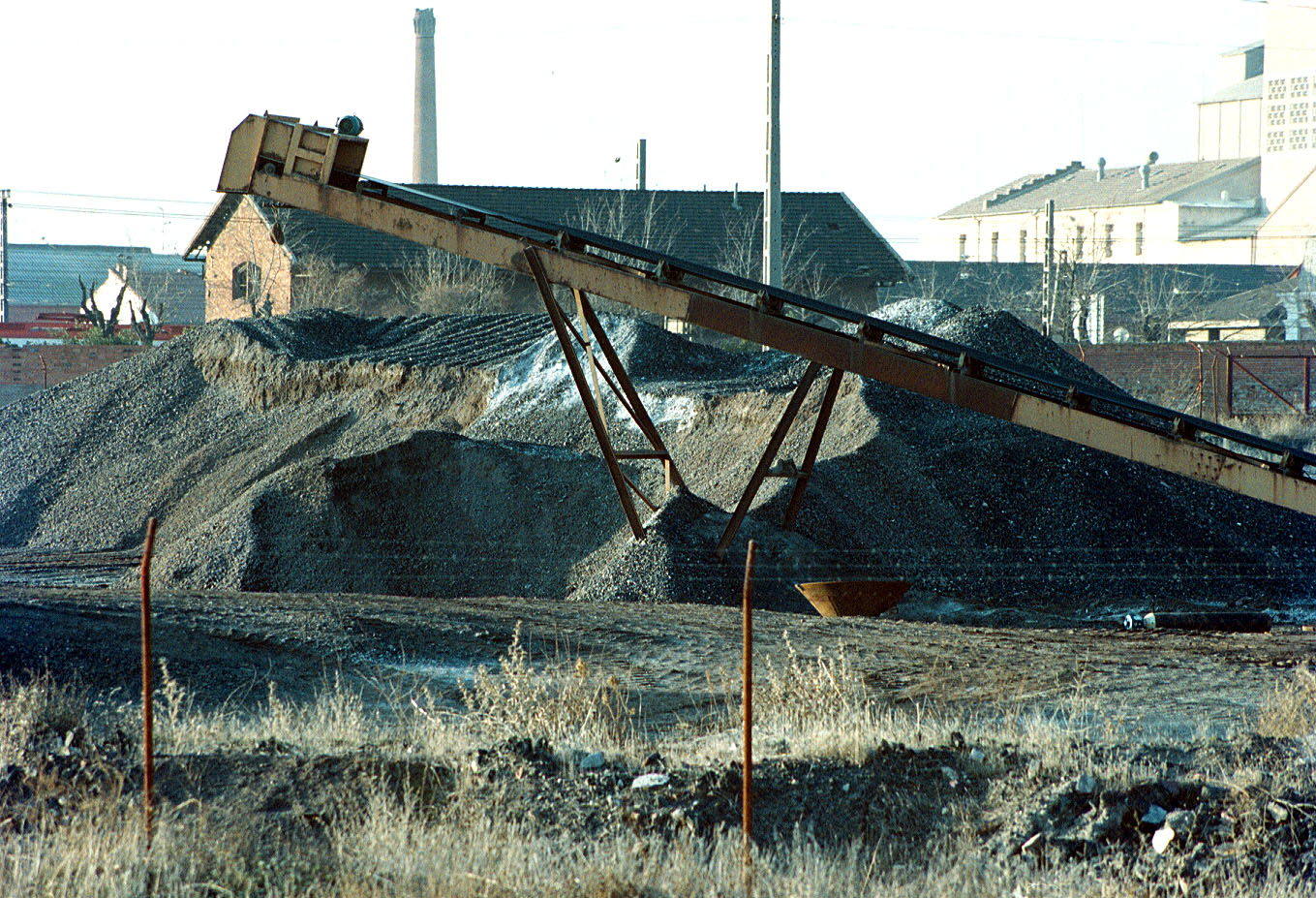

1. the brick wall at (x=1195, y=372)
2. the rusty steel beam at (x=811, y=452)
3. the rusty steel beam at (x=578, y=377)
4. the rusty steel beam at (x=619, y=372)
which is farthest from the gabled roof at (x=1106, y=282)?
the rusty steel beam at (x=578, y=377)

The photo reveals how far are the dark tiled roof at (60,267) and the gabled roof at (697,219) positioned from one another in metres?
33.1

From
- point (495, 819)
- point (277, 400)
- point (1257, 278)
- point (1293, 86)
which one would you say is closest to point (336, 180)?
point (495, 819)

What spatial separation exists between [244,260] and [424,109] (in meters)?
25.3

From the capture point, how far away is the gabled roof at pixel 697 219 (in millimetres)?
38219

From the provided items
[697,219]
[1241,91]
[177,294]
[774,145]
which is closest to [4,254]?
[177,294]

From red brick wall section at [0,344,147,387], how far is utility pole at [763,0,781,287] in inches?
771

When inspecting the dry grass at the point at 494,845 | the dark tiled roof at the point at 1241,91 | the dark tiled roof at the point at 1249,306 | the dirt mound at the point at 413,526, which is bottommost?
the dry grass at the point at 494,845

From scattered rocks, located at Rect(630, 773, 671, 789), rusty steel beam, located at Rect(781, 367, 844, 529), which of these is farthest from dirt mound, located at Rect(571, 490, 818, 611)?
scattered rocks, located at Rect(630, 773, 671, 789)

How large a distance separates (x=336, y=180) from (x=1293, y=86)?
287ft

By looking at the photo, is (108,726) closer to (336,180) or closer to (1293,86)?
(336,180)

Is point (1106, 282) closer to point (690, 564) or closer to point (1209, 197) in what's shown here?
point (1209, 197)

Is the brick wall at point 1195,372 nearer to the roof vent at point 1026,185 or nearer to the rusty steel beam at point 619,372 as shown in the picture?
the rusty steel beam at point 619,372

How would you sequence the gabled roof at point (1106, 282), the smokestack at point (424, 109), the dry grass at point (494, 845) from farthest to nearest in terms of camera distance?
the smokestack at point (424, 109)
the gabled roof at point (1106, 282)
the dry grass at point (494, 845)

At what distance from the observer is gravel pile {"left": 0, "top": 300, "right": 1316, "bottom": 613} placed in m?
13.6
